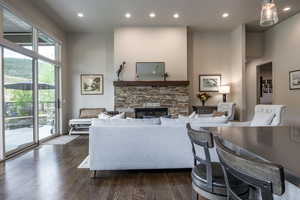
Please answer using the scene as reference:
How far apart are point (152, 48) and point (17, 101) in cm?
425

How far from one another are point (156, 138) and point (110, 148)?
69cm

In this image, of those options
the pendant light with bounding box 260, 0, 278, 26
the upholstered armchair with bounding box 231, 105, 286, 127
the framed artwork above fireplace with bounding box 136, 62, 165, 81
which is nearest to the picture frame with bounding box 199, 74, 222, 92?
the framed artwork above fireplace with bounding box 136, 62, 165, 81

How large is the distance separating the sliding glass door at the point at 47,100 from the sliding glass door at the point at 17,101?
52 centimetres

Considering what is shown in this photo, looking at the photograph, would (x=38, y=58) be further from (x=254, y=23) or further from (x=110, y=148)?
(x=254, y=23)

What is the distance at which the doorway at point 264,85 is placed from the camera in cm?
834

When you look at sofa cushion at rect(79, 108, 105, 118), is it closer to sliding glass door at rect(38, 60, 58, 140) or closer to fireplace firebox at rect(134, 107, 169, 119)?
sliding glass door at rect(38, 60, 58, 140)

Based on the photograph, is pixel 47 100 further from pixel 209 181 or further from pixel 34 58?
pixel 209 181

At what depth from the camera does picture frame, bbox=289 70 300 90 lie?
236 inches

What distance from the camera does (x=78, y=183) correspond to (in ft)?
9.87

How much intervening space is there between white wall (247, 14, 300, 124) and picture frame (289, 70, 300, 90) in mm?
102

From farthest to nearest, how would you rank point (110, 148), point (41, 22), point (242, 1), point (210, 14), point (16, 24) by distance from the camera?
point (210, 14)
point (41, 22)
point (242, 1)
point (16, 24)
point (110, 148)

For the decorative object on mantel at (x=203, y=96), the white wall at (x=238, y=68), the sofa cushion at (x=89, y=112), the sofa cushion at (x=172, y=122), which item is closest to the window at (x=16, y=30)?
the sofa cushion at (x=89, y=112)

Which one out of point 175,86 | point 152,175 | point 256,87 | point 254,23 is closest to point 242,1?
point 254,23

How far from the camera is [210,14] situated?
6234mm
